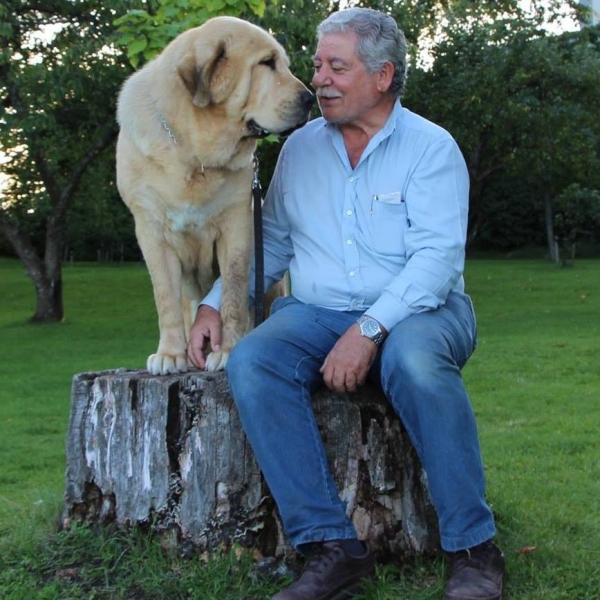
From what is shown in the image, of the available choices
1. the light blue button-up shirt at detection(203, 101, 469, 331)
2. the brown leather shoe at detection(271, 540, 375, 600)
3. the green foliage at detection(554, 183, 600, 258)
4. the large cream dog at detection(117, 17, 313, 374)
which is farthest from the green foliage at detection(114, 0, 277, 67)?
the green foliage at detection(554, 183, 600, 258)

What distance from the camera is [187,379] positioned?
11.0 ft

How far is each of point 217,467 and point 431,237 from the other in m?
1.04

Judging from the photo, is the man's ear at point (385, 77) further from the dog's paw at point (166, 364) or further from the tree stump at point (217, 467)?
the dog's paw at point (166, 364)

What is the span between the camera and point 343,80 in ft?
10.9

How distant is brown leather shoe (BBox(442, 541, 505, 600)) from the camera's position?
286 centimetres

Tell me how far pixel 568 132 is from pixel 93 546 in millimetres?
16564

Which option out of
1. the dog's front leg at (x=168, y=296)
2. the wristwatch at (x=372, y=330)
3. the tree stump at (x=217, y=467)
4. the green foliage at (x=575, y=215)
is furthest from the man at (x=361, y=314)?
the green foliage at (x=575, y=215)

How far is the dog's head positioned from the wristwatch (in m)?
0.89

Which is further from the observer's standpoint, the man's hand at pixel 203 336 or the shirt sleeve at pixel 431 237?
the man's hand at pixel 203 336

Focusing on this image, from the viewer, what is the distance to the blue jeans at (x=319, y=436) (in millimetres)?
2867

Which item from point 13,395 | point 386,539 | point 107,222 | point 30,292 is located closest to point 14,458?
point 13,395

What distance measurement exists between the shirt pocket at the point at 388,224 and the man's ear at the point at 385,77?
378 mm

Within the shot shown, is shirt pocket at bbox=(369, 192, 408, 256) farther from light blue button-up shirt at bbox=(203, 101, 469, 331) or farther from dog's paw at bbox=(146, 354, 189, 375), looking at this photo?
dog's paw at bbox=(146, 354, 189, 375)

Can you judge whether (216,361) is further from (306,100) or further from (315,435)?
(306,100)
